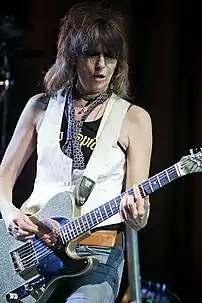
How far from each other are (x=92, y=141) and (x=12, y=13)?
1.33 metres

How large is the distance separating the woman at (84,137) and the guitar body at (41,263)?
0.09 ft

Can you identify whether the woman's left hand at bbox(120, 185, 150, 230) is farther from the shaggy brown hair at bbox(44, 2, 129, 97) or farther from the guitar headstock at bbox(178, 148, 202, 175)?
the shaggy brown hair at bbox(44, 2, 129, 97)

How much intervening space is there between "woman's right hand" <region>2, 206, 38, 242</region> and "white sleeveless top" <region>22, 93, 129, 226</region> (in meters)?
0.07

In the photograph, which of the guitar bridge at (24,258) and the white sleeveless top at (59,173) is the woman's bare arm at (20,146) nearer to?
the white sleeveless top at (59,173)

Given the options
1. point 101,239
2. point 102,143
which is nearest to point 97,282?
point 101,239

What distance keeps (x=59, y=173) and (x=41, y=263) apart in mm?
233

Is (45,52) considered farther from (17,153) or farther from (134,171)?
(134,171)

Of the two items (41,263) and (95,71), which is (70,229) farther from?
(95,71)

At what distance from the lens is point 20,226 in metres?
1.53

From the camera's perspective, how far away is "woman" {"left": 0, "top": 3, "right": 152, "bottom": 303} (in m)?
1.55

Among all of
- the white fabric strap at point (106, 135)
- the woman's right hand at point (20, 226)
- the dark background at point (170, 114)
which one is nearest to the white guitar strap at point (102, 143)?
the white fabric strap at point (106, 135)

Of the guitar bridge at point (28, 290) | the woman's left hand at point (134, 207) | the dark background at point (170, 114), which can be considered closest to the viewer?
the woman's left hand at point (134, 207)

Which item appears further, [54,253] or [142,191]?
[54,253]

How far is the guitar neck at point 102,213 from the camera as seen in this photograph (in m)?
1.41
